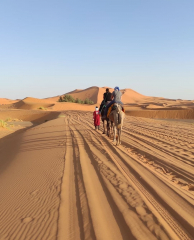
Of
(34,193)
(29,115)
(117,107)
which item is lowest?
(29,115)

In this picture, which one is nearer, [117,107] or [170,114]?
[117,107]

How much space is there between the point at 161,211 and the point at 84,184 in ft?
5.74

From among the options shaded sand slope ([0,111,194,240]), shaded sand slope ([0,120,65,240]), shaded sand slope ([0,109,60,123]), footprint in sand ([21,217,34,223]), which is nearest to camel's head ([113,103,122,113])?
shaded sand slope ([0,111,194,240])

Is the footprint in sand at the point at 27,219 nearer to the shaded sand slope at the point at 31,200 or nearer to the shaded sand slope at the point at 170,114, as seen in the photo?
the shaded sand slope at the point at 31,200

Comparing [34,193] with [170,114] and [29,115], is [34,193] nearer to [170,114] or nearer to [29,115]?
[170,114]

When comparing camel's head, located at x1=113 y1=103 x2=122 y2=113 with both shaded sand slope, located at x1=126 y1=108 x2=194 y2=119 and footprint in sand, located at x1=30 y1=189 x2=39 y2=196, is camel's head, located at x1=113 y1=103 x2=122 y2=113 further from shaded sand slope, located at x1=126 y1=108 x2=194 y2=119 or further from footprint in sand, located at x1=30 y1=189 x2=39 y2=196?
shaded sand slope, located at x1=126 y1=108 x2=194 y2=119

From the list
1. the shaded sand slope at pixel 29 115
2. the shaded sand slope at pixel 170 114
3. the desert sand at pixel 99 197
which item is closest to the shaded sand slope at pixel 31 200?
the desert sand at pixel 99 197

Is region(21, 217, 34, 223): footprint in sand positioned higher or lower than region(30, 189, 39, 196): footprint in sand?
higher

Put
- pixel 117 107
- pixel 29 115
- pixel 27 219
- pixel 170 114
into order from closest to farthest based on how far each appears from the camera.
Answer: pixel 27 219 → pixel 117 107 → pixel 170 114 → pixel 29 115

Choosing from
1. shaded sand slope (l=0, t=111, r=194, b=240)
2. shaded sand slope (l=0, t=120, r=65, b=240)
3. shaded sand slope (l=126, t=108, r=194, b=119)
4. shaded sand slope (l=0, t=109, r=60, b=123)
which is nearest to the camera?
shaded sand slope (l=0, t=111, r=194, b=240)

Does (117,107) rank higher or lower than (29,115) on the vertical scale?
higher

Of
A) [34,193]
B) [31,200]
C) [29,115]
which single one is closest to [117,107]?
[34,193]

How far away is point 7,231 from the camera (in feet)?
10.7

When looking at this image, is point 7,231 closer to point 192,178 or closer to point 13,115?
point 192,178
